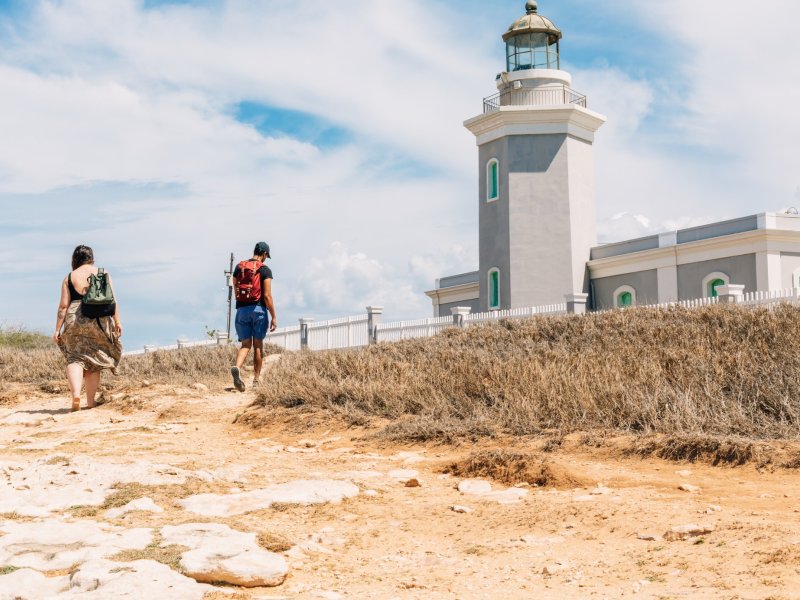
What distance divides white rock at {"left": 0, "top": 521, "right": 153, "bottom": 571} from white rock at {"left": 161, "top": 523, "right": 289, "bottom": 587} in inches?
7.6

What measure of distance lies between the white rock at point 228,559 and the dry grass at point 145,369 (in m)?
7.36

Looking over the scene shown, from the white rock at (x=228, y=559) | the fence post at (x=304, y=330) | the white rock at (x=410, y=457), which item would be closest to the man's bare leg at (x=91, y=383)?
the white rock at (x=410, y=457)

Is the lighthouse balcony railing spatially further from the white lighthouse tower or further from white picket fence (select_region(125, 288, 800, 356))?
white picket fence (select_region(125, 288, 800, 356))

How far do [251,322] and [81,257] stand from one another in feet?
6.95

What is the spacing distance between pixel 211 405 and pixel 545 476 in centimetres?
496

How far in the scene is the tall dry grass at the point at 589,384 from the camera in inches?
258

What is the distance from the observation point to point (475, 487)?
5.15 metres

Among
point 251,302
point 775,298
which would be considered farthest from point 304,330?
point 251,302

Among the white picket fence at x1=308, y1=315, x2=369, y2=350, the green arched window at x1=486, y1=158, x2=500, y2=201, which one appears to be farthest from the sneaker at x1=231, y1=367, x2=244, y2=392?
the green arched window at x1=486, y1=158, x2=500, y2=201

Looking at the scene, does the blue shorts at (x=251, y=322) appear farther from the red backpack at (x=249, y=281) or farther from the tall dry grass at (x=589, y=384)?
the tall dry grass at (x=589, y=384)

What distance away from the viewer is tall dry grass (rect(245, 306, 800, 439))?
6.56 m

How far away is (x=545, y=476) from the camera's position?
206 inches

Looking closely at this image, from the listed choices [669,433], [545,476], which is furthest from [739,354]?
[545,476]

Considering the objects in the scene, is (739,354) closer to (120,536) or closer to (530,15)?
(120,536)
